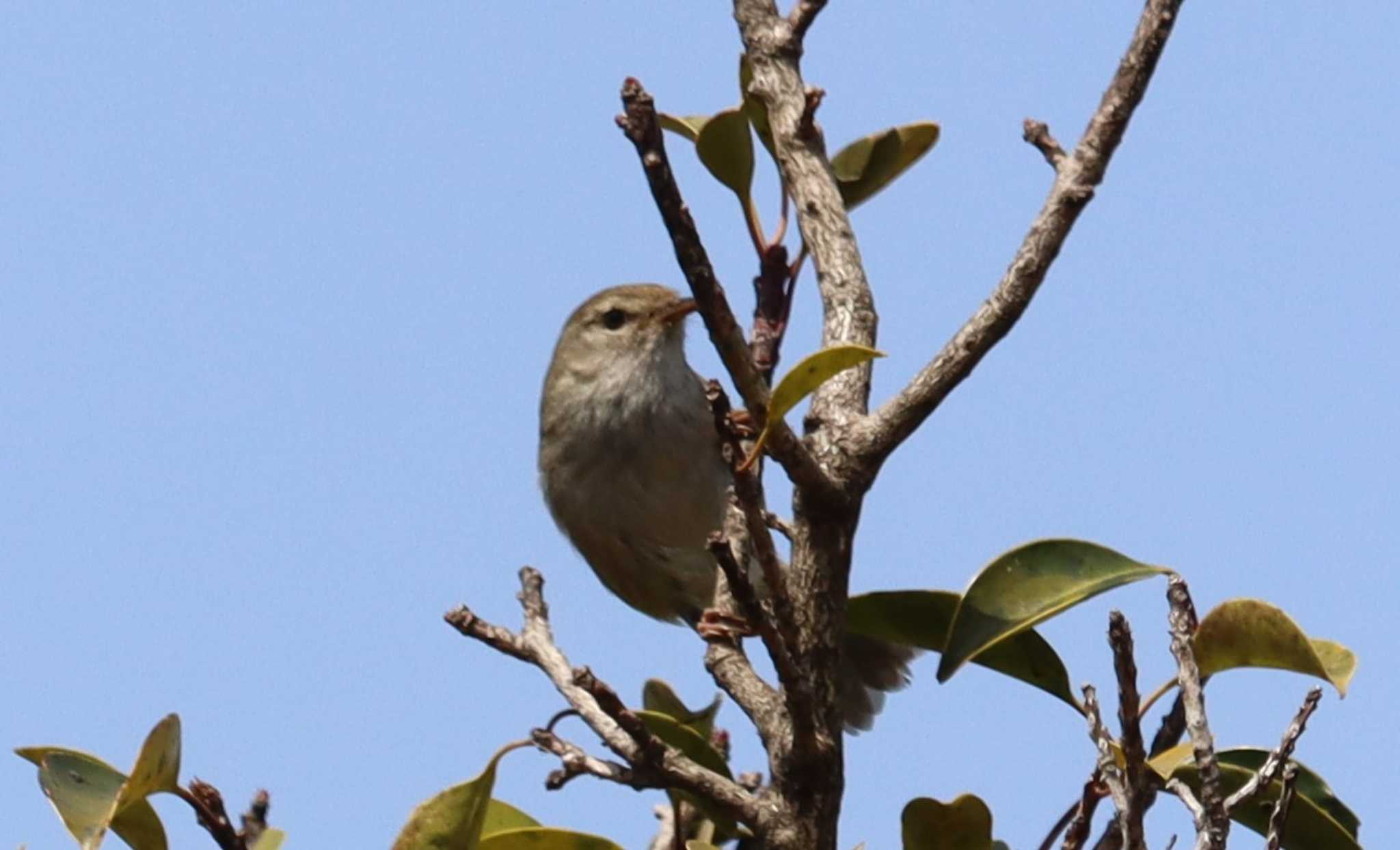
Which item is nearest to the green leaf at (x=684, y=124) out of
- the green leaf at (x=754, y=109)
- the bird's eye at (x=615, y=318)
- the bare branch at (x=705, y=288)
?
the green leaf at (x=754, y=109)

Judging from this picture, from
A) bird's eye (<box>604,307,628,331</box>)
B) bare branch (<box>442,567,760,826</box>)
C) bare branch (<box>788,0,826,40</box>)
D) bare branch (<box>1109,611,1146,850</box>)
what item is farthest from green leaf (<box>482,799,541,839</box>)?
bird's eye (<box>604,307,628,331</box>)

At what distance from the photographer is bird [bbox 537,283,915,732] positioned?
634 cm

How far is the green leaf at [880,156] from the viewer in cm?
409

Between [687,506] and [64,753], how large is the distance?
130 inches

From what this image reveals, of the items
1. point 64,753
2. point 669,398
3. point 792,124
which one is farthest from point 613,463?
point 64,753

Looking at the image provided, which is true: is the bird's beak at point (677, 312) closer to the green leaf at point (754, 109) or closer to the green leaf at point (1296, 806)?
the green leaf at point (754, 109)

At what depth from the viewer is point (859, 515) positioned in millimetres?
3047

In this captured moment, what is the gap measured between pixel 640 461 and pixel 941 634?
3.15 meters

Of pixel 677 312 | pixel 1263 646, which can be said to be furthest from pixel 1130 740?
pixel 677 312

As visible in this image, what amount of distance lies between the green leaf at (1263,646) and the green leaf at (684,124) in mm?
1762

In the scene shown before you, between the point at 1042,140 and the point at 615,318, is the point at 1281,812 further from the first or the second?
the point at 615,318

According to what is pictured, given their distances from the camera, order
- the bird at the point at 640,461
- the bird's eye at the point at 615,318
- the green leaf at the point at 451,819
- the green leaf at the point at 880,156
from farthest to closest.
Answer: the bird's eye at the point at 615,318, the bird at the point at 640,461, the green leaf at the point at 880,156, the green leaf at the point at 451,819

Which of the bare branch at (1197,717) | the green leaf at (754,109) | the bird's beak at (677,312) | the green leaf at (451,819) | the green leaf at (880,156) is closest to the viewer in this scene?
the bare branch at (1197,717)

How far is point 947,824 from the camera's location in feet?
10.5
